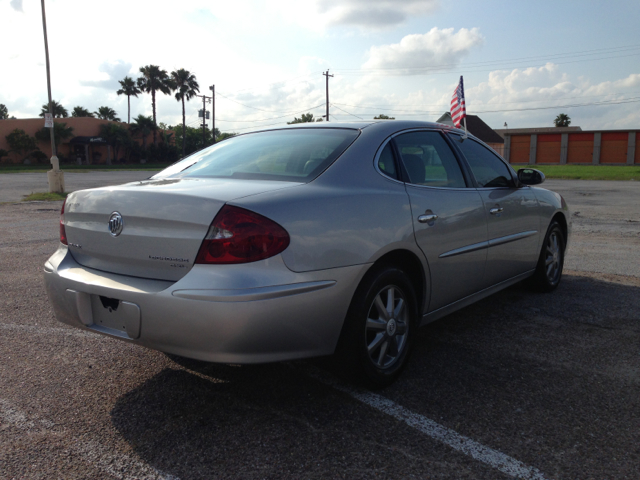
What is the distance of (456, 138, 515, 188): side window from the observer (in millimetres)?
4180

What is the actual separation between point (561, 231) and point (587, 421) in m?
3.07

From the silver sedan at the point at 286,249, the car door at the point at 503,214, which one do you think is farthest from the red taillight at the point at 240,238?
the car door at the point at 503,214

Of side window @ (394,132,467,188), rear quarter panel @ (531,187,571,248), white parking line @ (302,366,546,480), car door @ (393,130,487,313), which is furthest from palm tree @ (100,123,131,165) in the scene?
white parking line @ (302,366,546,480)

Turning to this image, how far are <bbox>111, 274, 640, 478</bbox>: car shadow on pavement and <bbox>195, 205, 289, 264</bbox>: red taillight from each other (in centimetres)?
85

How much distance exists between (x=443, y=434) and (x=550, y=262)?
3111 mm

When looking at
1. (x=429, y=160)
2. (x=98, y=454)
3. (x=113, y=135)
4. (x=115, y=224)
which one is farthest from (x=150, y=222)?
(x=113, y=135)

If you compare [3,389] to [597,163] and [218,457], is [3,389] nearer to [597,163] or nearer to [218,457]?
[218,457]

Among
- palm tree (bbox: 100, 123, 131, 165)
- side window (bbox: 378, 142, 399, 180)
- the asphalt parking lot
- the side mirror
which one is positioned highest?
palm tree (bbox: 100, 123, 131, 165)

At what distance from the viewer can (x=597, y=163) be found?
55500 millimetres

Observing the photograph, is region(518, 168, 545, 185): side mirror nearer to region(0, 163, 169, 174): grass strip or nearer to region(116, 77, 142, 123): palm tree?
region(0, 163, 169, 174): grass strip

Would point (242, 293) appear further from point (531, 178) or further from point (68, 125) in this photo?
point (68, 125)

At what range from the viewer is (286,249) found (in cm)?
252

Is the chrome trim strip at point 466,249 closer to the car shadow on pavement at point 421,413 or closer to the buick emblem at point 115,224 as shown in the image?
the car shadow on pavement at point 421,413

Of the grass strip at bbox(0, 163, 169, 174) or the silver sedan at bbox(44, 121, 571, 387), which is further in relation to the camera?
the grass strip at bbox(0, 163, 169, 174)
